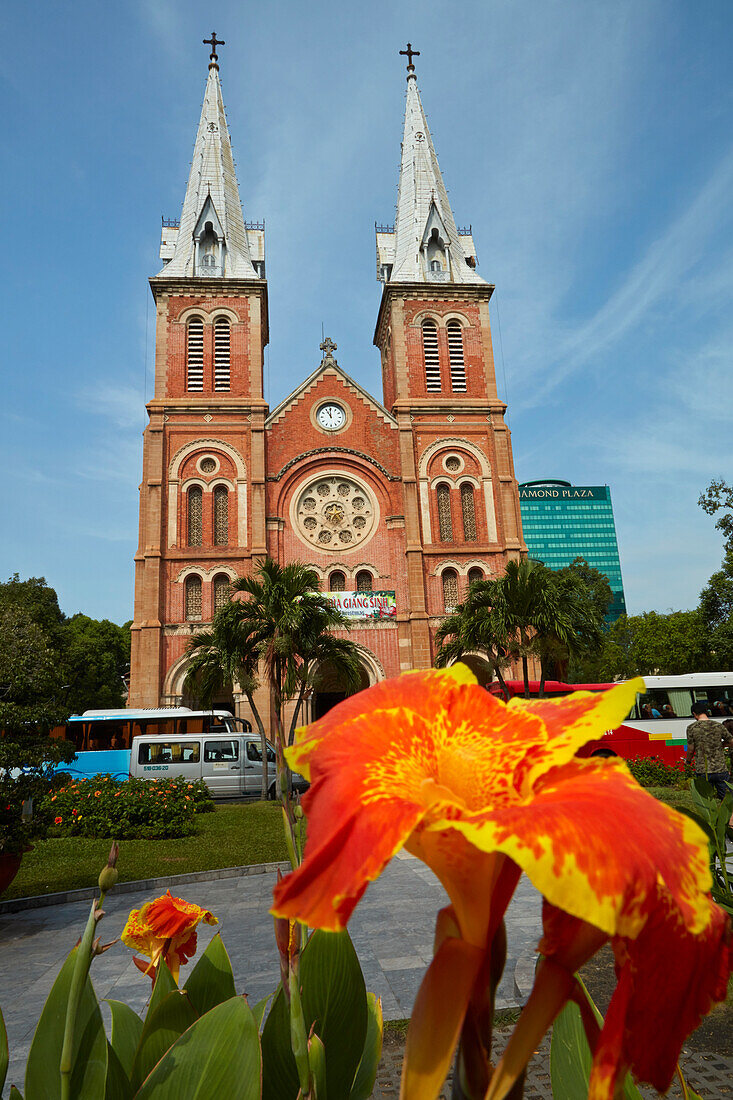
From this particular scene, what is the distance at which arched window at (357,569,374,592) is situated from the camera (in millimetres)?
27156

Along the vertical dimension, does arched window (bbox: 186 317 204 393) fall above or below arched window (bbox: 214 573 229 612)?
above

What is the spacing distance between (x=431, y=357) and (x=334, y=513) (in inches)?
314

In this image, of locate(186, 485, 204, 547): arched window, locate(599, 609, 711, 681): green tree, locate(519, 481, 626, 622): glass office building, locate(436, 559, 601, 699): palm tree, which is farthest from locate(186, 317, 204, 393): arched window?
locate(519, 481, 626, 622): glass office building

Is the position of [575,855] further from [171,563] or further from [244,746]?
[171,563]

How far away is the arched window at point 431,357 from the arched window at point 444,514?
4.28 m

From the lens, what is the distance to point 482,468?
93.1 ft

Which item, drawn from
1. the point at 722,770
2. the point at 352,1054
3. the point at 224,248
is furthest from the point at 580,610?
the point at 224,248

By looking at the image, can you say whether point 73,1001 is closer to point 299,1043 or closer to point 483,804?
point 299,1043


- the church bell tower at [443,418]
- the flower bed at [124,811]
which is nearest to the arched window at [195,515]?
the church bell tower at [443,418]

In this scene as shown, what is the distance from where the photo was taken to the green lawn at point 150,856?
8877 millimetres

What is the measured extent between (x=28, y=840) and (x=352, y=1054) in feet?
22.8

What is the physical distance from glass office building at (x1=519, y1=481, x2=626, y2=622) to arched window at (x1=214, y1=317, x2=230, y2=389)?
86.8m

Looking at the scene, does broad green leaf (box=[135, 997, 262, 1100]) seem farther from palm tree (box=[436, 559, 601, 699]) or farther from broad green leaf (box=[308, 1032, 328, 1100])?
palm tree (box=[436, 559, 601, 699])

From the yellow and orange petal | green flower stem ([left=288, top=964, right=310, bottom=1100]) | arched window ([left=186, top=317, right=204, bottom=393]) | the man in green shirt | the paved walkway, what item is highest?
arched window ([left=186, top=317, right=204, bottom=393])
